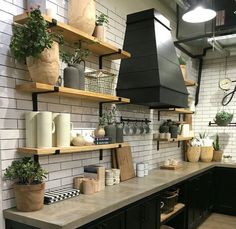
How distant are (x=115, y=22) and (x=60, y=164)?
5.88 ft

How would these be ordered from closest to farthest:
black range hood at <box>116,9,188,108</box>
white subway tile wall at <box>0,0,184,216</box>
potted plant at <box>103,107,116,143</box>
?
1. white subway tile wall at <box>0,0,184,216</box>
2. potted plant at <box>103,107,116,143</box>
3. black range hood at <box>116,9,188,108</box>

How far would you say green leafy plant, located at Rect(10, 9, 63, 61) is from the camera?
1.82m

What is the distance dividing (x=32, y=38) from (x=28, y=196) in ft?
3.57

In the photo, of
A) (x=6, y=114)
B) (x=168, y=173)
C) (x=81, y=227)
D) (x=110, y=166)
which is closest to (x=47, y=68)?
(x=6, y=114)

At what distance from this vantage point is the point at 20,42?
6.08 ft

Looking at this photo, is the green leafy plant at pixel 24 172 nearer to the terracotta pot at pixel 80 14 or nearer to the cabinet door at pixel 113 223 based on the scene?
the cabinet door at pixel 113 223

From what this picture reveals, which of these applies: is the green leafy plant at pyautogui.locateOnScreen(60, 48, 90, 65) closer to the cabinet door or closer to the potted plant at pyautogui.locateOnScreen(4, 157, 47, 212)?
the potted plant at pyautogui.locateOnScreen(4, 157, 47, 212)

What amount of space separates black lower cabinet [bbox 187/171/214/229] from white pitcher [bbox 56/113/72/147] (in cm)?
211

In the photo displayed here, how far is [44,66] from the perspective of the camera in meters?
1.94

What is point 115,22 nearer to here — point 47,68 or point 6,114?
point 47,68

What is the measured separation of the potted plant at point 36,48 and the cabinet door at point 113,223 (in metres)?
1.11

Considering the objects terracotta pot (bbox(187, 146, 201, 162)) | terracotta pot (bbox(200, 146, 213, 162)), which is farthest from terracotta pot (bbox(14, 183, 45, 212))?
terracotta pot (bbox(200, 146, 213, 162))

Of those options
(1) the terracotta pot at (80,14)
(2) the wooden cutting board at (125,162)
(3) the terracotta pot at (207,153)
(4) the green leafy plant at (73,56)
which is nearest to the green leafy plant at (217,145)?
(3) the terracotta pot at (207,153)

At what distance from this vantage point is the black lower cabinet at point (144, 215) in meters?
2.36
